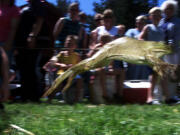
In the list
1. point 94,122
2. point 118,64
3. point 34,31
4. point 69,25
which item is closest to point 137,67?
point 118,64

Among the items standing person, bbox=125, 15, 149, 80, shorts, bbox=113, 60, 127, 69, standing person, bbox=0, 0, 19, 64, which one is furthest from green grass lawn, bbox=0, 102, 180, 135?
standing person, bbox=125, 15, 149, 80

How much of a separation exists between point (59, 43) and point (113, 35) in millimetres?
936

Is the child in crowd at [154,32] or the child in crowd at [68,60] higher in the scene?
the child in crowd at [154,32]

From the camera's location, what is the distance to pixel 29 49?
14.5 ft

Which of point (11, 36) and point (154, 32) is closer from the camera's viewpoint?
point (11, 36)

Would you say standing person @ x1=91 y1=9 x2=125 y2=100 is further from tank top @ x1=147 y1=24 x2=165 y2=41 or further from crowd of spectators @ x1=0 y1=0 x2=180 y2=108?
tank top @ x1=147 y1=24 x2=165 y2=41

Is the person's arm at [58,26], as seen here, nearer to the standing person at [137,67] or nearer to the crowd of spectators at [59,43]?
the crowd of spectators at [59,43]

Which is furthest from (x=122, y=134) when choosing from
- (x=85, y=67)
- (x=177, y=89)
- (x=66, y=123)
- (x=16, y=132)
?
(x=177, y=89)

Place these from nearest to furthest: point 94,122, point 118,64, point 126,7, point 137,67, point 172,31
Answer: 1. point 94,122
2. point 172,31
3. point 118,64
4. point 137,67
5. point 126,7

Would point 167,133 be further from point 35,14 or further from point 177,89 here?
point 35,14

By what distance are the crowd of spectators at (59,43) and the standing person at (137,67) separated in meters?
0.02

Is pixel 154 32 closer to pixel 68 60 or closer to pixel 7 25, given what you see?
pixel 68 60

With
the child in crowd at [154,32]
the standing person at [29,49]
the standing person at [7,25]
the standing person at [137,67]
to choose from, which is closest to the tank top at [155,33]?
the child in crowd at [154,32]

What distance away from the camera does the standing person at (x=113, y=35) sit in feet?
14.9
